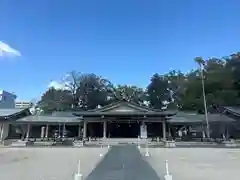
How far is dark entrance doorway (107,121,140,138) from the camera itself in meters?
37.9

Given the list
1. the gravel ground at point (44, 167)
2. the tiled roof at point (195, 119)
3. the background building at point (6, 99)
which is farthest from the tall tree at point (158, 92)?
the gravel ground at point (44, 167)

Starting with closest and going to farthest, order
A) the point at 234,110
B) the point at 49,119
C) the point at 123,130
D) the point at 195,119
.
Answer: the point at 195,119
the point at 234,110
the point at 49,119
the point at 123,130

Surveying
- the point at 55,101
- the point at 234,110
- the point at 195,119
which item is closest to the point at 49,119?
the point at 195,119

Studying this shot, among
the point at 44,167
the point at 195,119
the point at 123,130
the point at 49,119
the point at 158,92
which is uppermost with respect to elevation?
the point at 158,92

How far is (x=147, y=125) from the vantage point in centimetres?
3725

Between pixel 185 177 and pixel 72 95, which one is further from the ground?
pixel 72 95

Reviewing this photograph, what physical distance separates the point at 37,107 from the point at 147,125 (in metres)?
35.5

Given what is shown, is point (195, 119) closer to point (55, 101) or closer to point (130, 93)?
point (130, 93)

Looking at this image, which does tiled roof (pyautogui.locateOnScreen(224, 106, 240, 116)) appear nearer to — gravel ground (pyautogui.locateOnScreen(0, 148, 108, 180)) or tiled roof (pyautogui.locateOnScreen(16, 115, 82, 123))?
tiled roof (pyautogui.locateOnScreen(16, 115, 82, 123))

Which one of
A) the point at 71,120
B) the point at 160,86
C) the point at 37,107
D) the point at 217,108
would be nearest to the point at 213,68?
the point at 217,108

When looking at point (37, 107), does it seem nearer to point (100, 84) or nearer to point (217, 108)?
point (100, 84)

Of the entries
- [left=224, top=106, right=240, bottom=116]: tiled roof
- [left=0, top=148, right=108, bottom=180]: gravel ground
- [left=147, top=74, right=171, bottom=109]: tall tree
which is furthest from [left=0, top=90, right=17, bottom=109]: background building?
[left=0, top=148, right=108, bottom=180]: gravel ground

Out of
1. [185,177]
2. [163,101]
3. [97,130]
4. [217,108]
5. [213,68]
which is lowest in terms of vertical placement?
[185,177]

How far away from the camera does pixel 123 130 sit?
38594 mm
